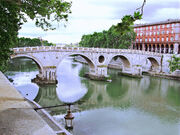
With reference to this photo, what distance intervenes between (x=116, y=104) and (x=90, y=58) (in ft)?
31.5

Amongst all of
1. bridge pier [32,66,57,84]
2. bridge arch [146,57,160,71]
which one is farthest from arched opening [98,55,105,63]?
bridge arch [146,57,160,71]

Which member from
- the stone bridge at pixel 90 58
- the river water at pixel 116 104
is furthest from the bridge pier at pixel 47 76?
the river water at pixel 116 104

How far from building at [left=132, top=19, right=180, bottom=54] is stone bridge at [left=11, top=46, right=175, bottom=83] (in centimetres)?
826

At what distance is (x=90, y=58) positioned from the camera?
2247 centimetres

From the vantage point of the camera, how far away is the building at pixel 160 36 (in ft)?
113

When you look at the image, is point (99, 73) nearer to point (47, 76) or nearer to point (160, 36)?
point (47, 76)

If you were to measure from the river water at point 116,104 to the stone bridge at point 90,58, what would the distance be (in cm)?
172

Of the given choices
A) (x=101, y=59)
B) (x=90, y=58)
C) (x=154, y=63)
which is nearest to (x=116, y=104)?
(x=90, y=58)

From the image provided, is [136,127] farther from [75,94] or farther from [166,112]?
[75,94]

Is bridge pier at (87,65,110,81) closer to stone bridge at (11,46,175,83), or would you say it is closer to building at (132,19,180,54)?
stone bridge at (11,46,175,83)

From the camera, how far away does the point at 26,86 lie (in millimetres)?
17656

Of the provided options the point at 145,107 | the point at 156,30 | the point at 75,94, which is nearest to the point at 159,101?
A: the point at 145,107

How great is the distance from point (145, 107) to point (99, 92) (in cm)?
520

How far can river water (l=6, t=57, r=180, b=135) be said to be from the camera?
9656 mm
